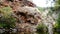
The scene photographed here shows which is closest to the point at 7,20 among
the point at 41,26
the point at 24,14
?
the point at 41,26

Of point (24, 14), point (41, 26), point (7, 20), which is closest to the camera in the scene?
point (7, 20)

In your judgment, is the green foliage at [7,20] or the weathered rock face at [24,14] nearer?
the green foliage at [7,20]

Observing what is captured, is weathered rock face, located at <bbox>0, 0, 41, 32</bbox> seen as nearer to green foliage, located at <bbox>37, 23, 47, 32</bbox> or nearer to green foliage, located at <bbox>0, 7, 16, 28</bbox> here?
green foliage, located at <bbox>37, 23, 47, 32</bbox>

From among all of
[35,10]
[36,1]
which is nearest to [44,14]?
[35,10]

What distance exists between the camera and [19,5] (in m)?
11.8

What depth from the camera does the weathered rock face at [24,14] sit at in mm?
10391

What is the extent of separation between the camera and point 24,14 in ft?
36.5

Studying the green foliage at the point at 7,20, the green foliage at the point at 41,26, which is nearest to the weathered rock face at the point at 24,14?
the green foliage at the point at 41,26

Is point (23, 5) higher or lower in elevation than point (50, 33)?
higher

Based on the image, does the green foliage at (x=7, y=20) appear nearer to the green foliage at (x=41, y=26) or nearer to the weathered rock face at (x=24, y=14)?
the weathered rock face at (x=24, y=14)

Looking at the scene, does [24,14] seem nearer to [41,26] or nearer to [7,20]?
[41,26]

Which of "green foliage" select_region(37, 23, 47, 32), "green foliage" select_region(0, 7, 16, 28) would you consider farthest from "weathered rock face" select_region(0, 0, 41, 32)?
"green foliage" select_region(0, 7, 16, 28)

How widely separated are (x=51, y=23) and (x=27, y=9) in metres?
1.59

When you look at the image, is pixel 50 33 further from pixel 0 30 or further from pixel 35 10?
pixel 0 30
